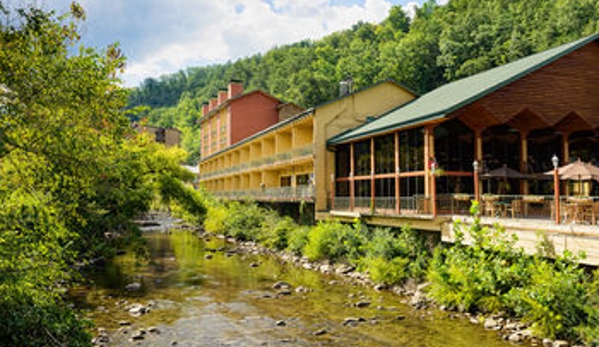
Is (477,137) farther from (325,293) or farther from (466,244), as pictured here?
(325,293)

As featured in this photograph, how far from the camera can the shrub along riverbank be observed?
11.9 m

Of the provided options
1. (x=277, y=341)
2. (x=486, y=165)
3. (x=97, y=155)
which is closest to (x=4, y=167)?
(x=97, y=155)

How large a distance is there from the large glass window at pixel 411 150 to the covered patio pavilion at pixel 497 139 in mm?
47

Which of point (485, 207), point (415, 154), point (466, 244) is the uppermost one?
point (415, 154)

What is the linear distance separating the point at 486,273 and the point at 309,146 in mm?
17415

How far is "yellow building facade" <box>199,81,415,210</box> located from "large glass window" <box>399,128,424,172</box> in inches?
257

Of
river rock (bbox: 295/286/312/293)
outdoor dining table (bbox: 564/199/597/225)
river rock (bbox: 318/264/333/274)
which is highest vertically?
outdoor dining table (bbox: 564/199/597/225)

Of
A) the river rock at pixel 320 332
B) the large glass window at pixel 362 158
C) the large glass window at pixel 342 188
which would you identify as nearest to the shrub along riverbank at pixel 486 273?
the large glass window at pixel 362 158

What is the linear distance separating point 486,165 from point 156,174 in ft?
52.8

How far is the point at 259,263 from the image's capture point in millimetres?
26328

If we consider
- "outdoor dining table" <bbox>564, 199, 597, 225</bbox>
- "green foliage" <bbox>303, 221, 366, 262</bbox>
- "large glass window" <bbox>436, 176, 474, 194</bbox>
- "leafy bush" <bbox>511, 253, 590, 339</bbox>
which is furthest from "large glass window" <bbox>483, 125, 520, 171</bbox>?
"leafy bush" <bbox>511, 253, 590, 339</bbox>

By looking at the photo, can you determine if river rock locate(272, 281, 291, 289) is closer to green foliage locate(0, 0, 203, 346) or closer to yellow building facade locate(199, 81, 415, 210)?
yellow building facade locate(199, 81, 415, 210)

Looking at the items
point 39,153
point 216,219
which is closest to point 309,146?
point 216,219

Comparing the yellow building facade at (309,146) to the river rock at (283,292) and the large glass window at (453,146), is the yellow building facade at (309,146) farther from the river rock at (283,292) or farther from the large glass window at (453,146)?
the river rock at (283,292)
